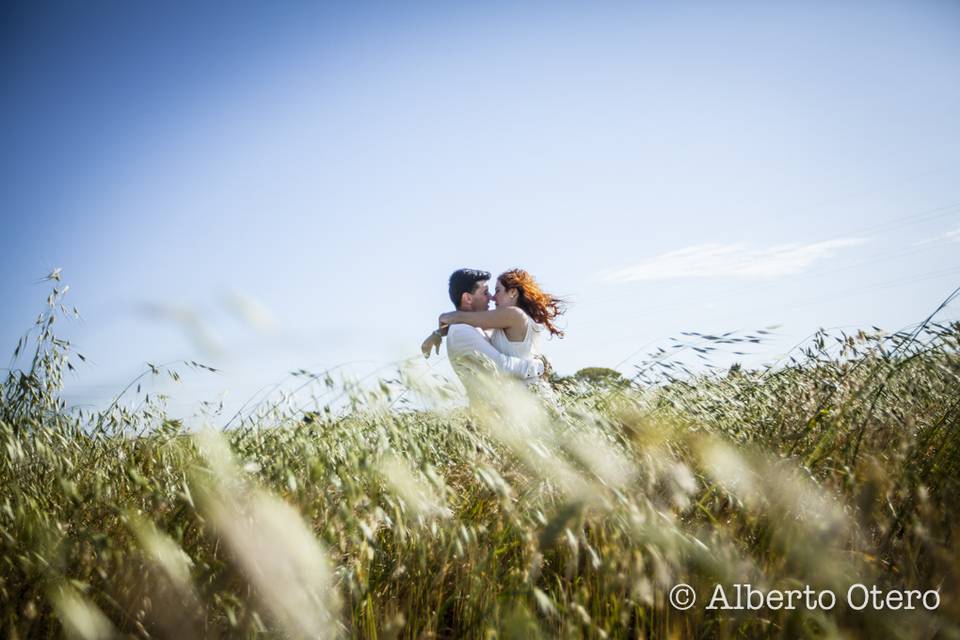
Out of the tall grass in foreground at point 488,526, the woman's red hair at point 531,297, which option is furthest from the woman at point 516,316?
the tall grass in foreground at point 488,526

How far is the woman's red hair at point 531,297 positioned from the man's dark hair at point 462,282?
1.14 feet

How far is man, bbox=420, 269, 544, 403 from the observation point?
4355 mm

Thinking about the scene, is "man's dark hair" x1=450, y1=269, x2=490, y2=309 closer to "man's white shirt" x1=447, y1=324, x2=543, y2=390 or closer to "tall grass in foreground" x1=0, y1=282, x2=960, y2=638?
"man's white shirt" x1=447, y1=324, x2=543, y2=390

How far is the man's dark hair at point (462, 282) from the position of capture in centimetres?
529

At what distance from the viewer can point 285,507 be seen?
1.25m

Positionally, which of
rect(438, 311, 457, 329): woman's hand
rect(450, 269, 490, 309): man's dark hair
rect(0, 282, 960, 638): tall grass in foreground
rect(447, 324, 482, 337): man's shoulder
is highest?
rect(450, 269, 490, 309): man's dark hair

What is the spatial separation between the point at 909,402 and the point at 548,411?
1664 mm

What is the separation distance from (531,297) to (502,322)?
0.50 m

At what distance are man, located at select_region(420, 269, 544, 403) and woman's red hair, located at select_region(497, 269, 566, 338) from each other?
352 mm

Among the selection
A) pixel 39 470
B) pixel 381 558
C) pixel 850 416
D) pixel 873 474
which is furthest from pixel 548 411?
pixel 39 470

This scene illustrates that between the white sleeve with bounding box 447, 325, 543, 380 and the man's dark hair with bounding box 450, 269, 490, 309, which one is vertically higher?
the man's dark hair with bounding box 450, 269, 490, 309

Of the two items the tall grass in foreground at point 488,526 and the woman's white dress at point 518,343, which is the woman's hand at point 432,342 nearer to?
the woman's white dress at point 518,343

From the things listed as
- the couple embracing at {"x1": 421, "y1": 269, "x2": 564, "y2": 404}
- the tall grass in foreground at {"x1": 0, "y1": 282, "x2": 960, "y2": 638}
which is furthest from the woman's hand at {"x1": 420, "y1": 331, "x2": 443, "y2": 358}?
the tall grass in foreground at {"x1": 0, "y1": 282, "x2": 960, "y2": 638}

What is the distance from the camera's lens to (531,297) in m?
4.95
